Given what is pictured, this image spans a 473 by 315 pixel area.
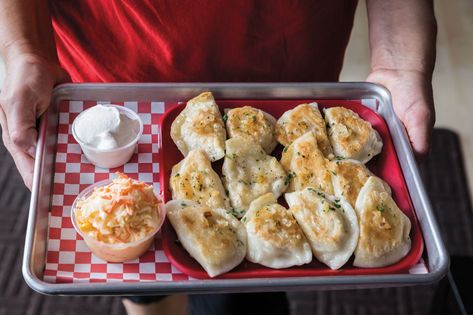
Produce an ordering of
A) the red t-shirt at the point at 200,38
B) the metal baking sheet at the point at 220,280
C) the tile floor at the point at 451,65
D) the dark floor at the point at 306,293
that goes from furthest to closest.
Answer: the tile floor at the point at 451,65, the dark floor at the point at 306,293, the red t-shirt at the point at 200,38, the metal baking sheet at the point at 220,280

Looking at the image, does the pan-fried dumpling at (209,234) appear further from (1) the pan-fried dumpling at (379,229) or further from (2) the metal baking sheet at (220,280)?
(1) the pan-fried dumpling at (379,229)

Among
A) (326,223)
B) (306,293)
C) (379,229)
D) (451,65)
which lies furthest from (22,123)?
(451,65)

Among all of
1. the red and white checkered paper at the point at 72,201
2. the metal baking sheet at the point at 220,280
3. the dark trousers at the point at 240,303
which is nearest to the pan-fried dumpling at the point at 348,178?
the metal baking sheet at the point at 220,280

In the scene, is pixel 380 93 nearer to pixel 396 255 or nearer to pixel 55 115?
pixel 396 255

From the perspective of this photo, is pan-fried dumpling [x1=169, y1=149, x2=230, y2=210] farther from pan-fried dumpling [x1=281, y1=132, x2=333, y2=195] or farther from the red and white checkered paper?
→ pan-fried dumpling [x1=281, y1=132, x2=333, y2=195]

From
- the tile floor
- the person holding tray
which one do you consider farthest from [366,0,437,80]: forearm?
the tile floor

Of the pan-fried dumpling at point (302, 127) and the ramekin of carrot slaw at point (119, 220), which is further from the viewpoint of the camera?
the pan-fried dumpling at point (302, 127)

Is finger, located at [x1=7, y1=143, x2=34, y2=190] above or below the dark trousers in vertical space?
above
